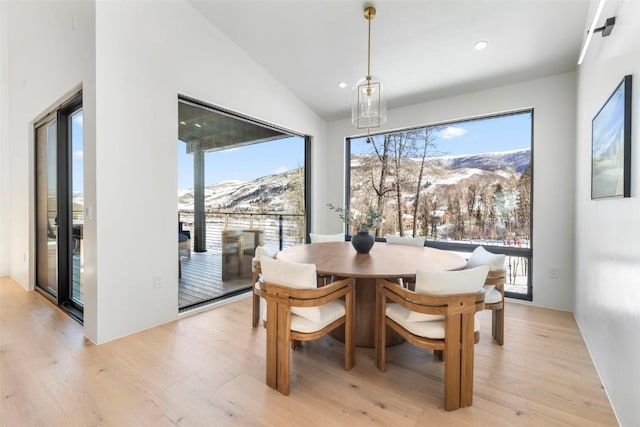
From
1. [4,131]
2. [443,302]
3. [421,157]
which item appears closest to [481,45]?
[421,157]

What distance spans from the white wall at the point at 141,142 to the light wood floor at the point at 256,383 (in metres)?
0.43

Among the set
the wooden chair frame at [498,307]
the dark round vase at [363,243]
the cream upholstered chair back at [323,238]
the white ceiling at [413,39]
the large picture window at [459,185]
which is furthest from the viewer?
the cream upholstered chair back at [323,238]

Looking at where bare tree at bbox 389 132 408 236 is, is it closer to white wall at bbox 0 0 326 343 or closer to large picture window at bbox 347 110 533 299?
large picture window at bbox 347 110 533 299

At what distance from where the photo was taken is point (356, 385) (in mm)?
1995

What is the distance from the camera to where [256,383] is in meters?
2.02

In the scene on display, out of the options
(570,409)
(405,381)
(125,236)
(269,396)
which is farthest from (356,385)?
(125,236)

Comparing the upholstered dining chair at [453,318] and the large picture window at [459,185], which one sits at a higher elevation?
the large picture window at [459,185]

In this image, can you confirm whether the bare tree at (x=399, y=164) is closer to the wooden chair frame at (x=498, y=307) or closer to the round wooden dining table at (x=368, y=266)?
the round wooden dining table at (x=368, y=266)

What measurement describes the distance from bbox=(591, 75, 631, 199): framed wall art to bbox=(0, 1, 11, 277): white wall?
23.9 feet

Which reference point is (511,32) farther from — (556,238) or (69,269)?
(69,269)

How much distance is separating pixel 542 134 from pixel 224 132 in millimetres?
3900

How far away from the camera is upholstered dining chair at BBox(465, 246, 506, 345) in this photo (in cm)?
241

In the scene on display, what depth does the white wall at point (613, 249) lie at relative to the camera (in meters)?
1.50

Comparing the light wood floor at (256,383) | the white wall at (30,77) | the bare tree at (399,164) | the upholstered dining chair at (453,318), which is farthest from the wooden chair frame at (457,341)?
the white wall at (30,77)
